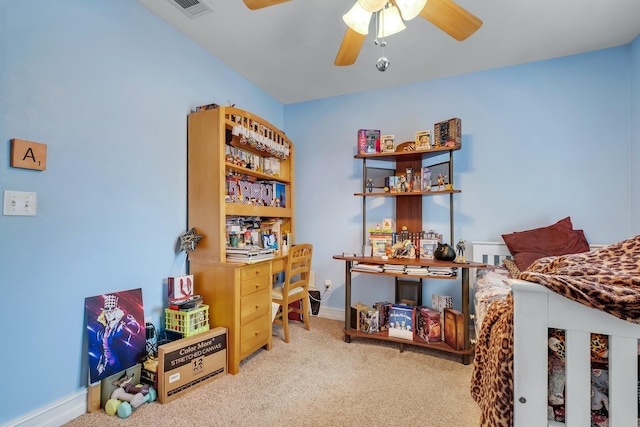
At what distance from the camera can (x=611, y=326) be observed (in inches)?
31.9

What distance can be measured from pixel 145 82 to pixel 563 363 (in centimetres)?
271

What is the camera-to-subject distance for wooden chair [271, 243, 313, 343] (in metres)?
2.63

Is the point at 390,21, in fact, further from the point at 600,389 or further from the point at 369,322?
the point at 369,322

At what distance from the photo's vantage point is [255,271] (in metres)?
2.33

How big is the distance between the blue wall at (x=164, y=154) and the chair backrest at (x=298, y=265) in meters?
0.55

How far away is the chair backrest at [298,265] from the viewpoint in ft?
8.58

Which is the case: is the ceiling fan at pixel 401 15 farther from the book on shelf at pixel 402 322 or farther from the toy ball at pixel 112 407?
the toy ball at pixel 112 407

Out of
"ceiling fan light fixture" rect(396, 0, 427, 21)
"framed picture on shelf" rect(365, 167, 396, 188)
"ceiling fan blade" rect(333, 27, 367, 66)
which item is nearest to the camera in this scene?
"ceiling fan light fixture" rect(396, 0, 427, 21)

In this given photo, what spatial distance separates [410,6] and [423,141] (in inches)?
56.8

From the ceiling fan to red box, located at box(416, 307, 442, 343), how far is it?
2082mm

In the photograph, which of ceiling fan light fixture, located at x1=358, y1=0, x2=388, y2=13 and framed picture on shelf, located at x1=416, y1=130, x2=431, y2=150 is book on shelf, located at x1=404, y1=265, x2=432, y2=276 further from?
ceiling fan light fixture, located at x1=358, y1=0, x2=388, y2=13

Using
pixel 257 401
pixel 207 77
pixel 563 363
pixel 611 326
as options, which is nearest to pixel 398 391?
pixel 257 401

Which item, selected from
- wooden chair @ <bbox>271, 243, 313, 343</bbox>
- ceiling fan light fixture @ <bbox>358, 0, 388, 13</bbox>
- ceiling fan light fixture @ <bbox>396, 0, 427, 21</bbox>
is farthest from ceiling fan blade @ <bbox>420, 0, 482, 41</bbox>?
wooden chair @ <bbox>271, 243, 313, 343</bbox>

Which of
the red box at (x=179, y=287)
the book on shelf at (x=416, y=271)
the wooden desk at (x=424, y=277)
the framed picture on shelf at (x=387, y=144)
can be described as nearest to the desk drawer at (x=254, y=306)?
the red box at (x=179, y=287)
